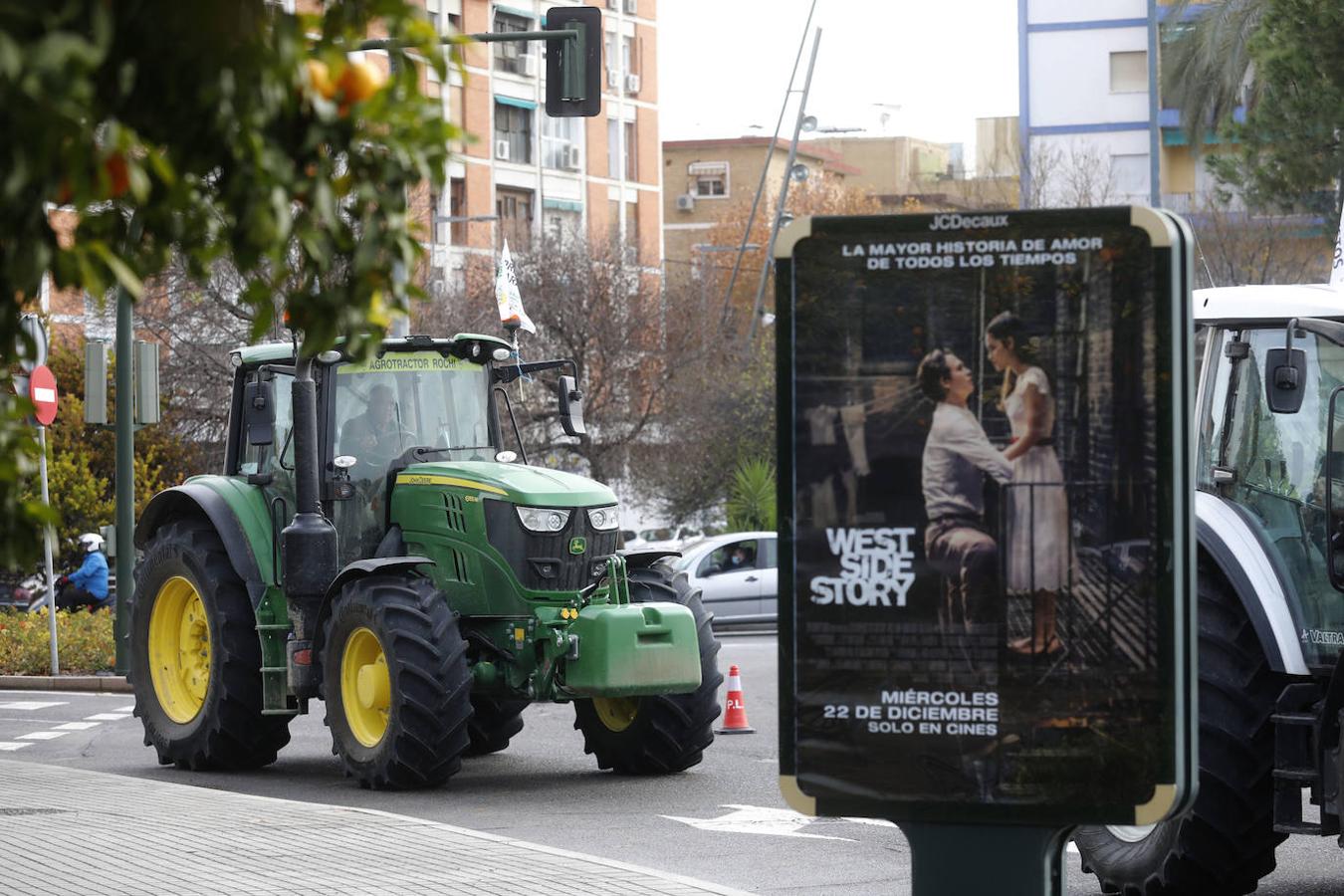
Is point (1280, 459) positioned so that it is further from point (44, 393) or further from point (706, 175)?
point (706, 175)

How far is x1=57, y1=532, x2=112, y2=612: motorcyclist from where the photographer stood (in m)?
A: 27.3

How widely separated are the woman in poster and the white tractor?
7.46 feet

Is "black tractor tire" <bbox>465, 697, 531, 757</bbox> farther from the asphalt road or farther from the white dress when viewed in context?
the white dress

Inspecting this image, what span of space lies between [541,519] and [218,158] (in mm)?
9702

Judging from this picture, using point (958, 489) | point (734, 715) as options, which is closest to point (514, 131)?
point (734, 715)

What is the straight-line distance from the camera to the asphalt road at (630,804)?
31.1 feet

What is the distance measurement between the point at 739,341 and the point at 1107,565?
4189cm

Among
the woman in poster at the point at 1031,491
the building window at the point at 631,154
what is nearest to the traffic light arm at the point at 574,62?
the woman in poster at the point at 1031,491

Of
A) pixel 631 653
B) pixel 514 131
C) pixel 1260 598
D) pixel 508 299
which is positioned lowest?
pixel 631 653

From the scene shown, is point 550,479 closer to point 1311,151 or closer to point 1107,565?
point 1107,565

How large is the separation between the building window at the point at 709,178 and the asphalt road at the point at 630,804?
230 ft

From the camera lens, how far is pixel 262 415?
43.4 ft

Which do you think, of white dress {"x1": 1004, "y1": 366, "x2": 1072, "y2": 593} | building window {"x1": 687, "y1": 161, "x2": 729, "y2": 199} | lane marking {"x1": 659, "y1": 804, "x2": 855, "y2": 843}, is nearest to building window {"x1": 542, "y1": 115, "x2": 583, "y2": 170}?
building window {"x1": 687, "y1": 161, "x2": 729, "y2": 199}

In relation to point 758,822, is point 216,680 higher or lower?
higher
